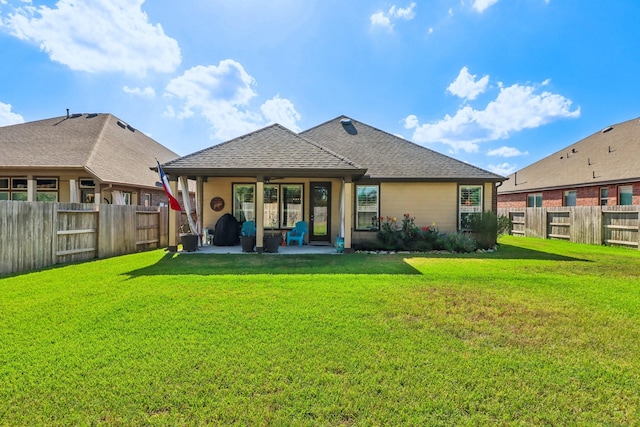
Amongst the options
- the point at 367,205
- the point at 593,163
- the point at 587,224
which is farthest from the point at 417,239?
the point at 593,163

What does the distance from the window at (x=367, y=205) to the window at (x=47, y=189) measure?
14.1 metres

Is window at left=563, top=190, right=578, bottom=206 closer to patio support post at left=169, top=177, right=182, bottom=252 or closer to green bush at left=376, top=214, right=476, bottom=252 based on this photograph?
green bush at left=376, top=214, right=476, bottom=252

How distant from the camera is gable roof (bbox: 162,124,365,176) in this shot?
9578 mm

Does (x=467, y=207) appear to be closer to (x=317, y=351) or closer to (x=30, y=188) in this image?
(x=317, y=351)

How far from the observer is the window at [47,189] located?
14.4 m

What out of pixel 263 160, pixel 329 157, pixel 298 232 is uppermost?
pixel 329 157

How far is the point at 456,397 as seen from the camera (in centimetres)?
245

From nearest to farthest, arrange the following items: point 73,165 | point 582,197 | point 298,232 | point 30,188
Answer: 1. point 298,232
2. point 73,165
3. point 30,188
4. point 582,197

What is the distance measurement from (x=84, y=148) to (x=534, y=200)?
25938mm

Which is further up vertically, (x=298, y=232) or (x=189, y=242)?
(x=298, y=232)

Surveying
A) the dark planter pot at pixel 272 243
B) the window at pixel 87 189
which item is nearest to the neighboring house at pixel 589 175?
the dark planter pot at pixel 272 243

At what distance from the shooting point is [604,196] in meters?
15.3

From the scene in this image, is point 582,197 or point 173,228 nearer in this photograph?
point 173,228

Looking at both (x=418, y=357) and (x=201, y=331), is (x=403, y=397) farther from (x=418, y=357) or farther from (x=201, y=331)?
(x=201, y=331)
